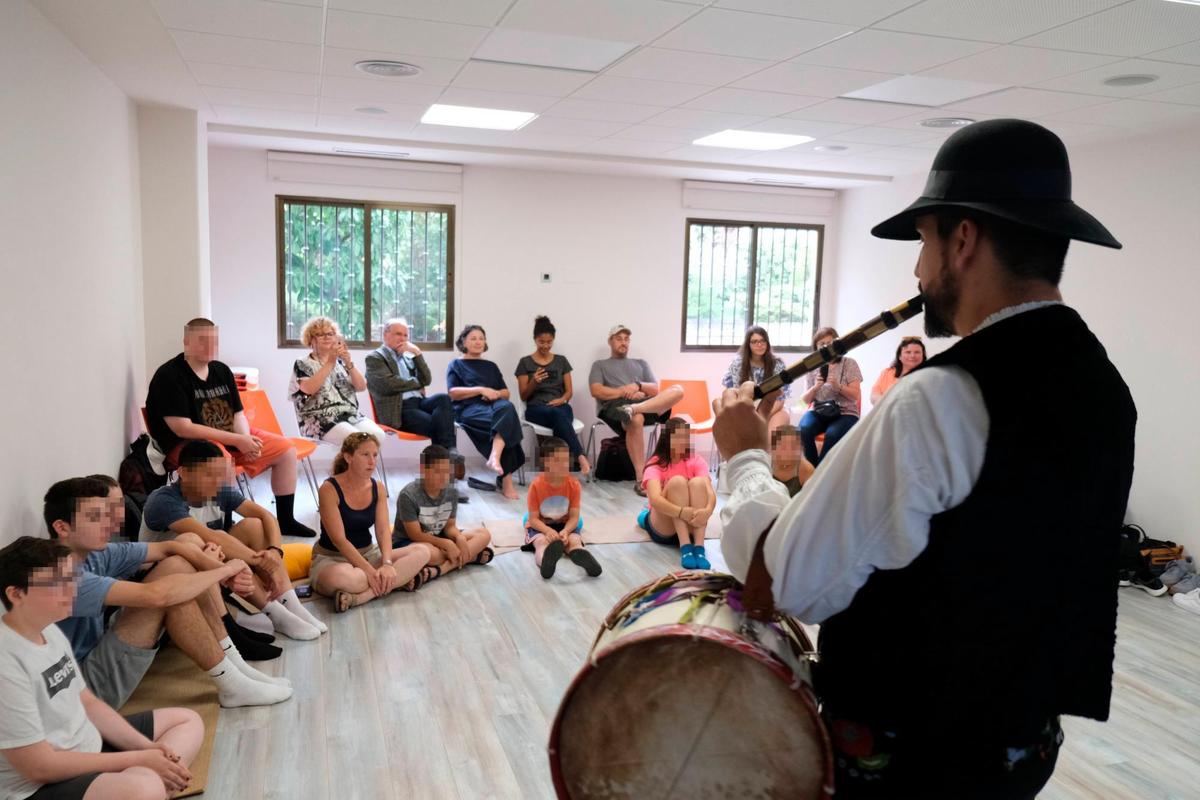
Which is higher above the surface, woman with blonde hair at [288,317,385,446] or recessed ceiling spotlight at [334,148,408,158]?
recessed ceiling spotlight at [334,148,408,158]

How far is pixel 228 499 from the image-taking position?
388 centimetres

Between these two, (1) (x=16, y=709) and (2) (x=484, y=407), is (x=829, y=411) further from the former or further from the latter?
(1) (x=16, y=709)

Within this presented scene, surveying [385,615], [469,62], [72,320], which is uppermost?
[469,62]

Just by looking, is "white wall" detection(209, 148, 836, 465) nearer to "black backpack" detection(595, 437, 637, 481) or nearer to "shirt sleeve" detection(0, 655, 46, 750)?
"black backpack" detection(595, 437, 637, 481)

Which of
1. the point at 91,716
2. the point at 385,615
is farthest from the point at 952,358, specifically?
the point at 385,615

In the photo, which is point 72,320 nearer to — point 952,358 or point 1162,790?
point 952,358

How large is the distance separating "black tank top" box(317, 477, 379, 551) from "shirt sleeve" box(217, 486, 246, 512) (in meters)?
0.39

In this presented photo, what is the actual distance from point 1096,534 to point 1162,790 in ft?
7.63

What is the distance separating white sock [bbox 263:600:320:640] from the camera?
3.73m

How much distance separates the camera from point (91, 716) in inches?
94.8

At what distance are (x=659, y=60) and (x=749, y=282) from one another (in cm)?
464

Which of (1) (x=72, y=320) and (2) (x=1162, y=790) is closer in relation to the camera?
(2) (x=1162, y=790)

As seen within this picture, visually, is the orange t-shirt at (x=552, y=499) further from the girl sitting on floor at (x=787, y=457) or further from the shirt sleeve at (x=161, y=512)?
the shirt sleeve at (x=161, y=512)

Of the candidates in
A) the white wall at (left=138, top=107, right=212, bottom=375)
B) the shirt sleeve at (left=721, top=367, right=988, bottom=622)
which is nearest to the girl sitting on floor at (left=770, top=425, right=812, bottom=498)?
the white wall at (left=138, top=107, right=212, bottom=375)
